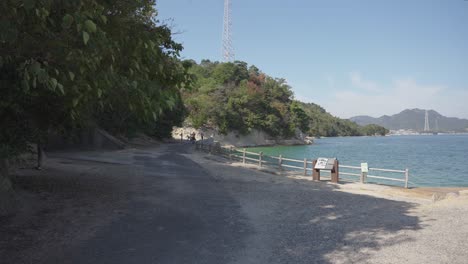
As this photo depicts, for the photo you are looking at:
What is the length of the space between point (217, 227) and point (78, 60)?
4663 millimetres

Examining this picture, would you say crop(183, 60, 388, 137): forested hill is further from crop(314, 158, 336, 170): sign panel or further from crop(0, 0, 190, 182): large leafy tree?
crop(0, 0, 190, 182): large leafy tree

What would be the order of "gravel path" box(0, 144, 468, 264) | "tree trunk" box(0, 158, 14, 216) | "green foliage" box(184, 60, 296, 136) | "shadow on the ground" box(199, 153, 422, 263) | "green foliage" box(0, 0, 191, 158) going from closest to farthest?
1. "green foliage" box(0, 0, 191, 158)
2. "gravel path" box(0, 144, 468, 264)
3. "shadow on the ground" box(199, 153, 422, 263)
4. "tree trunk" box(0, 158, 14, 216)
5. "green foliage" box(184, 60, 296, 136)

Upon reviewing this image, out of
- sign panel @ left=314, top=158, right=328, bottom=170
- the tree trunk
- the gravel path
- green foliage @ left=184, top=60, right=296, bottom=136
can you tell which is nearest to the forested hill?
green foliage @ left=184, top=60, right=296, bottom=136

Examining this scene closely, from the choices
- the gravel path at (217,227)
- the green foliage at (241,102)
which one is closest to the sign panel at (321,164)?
the gravel path at (217,227)

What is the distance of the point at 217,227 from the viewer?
8031mm

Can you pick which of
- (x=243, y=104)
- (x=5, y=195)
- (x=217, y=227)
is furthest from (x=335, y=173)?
(x=243, y=104)

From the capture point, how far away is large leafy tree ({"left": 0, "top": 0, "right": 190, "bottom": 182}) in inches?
163

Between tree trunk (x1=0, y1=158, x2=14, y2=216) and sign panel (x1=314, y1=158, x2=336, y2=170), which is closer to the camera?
tree trunk (x1=0, y1=158, x2=14, y2=216)

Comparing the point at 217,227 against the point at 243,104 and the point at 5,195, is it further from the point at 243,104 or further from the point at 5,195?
the point at 243,104

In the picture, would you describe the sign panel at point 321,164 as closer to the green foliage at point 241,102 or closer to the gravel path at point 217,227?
the gravel path at point 217,227

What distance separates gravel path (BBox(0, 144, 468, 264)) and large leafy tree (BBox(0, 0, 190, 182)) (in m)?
2.16

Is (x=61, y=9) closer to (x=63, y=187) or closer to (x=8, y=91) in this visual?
(x=8, y=91)

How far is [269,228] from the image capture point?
26.6 feet

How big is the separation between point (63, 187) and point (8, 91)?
5725 mm
